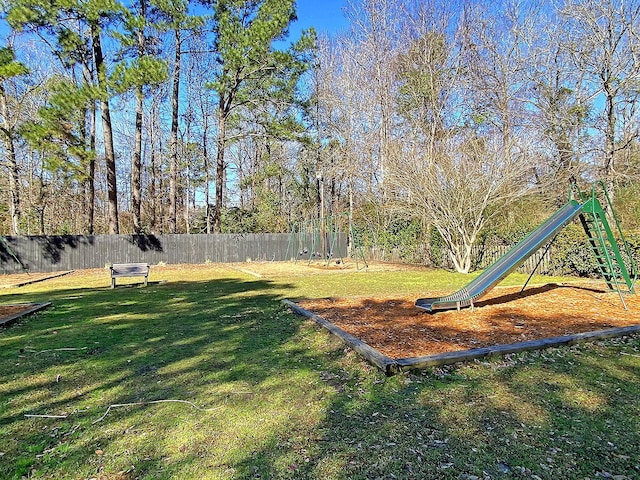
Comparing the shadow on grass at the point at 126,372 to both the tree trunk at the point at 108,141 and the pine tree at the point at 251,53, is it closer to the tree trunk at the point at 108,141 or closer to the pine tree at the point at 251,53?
the tree trunk at the point at 108,141

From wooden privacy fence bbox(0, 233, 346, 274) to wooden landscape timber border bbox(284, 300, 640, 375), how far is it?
14.6m

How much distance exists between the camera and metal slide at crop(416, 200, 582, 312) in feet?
18.5

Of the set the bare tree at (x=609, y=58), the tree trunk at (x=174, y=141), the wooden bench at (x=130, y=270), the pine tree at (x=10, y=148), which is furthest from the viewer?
the tree trunk at (x=174, y=141)

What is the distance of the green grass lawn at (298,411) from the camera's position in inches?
82.4

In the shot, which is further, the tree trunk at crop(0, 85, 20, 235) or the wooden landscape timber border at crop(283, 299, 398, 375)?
the tree trunk at crop(0, 85, 20, 235)

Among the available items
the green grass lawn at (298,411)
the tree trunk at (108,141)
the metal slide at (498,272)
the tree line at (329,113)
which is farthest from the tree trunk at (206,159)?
the metal slide at (498,272)

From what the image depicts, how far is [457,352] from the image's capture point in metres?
3.74

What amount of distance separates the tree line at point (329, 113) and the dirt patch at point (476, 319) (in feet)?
19.2

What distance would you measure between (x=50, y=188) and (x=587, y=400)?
76.2 feet

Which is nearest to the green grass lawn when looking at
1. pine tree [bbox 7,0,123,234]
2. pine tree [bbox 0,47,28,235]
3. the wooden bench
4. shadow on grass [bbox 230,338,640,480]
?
shadow on grass [bbox 230,338,640,480]

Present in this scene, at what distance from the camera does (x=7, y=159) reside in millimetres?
16547

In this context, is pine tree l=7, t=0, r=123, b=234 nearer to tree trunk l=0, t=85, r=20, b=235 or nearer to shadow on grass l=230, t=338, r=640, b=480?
tree trunk l=0, t=85, r=20, b=235

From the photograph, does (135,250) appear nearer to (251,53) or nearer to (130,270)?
(130,270)

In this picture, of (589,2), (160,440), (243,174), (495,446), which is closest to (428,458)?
(495,446)
